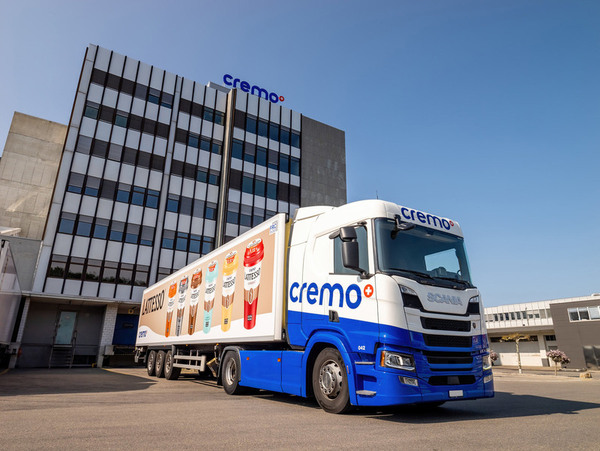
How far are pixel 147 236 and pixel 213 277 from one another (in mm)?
19726

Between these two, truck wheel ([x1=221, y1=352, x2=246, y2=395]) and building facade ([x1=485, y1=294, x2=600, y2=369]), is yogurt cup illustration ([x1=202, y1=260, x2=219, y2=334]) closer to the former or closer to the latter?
truck wheel ([x1=221, y1=352, x2=246, y2=395])

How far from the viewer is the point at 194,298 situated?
41.9 feet

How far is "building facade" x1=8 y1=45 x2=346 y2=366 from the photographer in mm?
26359

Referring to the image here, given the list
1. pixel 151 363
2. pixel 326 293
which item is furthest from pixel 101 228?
pixel 326 293

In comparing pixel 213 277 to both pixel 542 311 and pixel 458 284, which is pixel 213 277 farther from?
pixel 542 311

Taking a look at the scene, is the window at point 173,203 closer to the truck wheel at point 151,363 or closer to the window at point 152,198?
the window at point 152,198

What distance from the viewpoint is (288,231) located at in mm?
8688

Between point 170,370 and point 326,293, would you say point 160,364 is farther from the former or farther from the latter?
point 326,293

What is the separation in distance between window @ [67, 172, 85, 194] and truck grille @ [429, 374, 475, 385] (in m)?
28.1

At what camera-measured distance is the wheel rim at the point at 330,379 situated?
256 inches

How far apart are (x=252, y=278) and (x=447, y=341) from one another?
4674 mm

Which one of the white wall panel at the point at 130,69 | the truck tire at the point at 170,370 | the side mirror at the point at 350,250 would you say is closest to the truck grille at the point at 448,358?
the side mirror at the point at 350,250

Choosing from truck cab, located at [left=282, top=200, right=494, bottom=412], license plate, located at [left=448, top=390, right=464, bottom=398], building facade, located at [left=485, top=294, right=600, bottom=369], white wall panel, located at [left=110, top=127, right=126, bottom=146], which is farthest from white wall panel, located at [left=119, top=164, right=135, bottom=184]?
building facade, located at [left=485, top=294, right=600, bottom=369]

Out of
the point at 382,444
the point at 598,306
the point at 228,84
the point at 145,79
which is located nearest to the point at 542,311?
the point at 598,306
